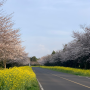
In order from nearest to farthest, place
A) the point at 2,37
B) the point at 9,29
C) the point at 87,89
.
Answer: the point at 87,89 < the point at 2,37 < the point at 9,29

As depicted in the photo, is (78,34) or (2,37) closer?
(2,37)

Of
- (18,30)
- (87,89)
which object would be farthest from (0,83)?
(18,30)

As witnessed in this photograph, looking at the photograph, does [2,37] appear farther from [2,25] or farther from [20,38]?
[20,38]

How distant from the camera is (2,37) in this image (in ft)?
47.5

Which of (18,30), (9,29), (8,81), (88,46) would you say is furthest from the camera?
(88,46)

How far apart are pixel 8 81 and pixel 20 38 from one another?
35.2 ft

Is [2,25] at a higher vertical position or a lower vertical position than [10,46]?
higher

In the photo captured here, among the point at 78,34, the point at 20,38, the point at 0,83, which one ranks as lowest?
the point at 0,83

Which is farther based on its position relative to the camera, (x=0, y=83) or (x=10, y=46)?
(x=10, y=46)

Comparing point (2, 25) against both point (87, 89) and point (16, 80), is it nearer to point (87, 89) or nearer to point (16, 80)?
point (16, 80)

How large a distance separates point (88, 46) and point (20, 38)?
712 inches

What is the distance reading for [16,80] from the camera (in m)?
8.19

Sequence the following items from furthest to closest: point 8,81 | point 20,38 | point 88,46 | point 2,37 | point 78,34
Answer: point 78,34
point 88,46
point 20,38
point 2,37
point 8,81

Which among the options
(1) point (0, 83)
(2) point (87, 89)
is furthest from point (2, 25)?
(2) point (87, 89)
